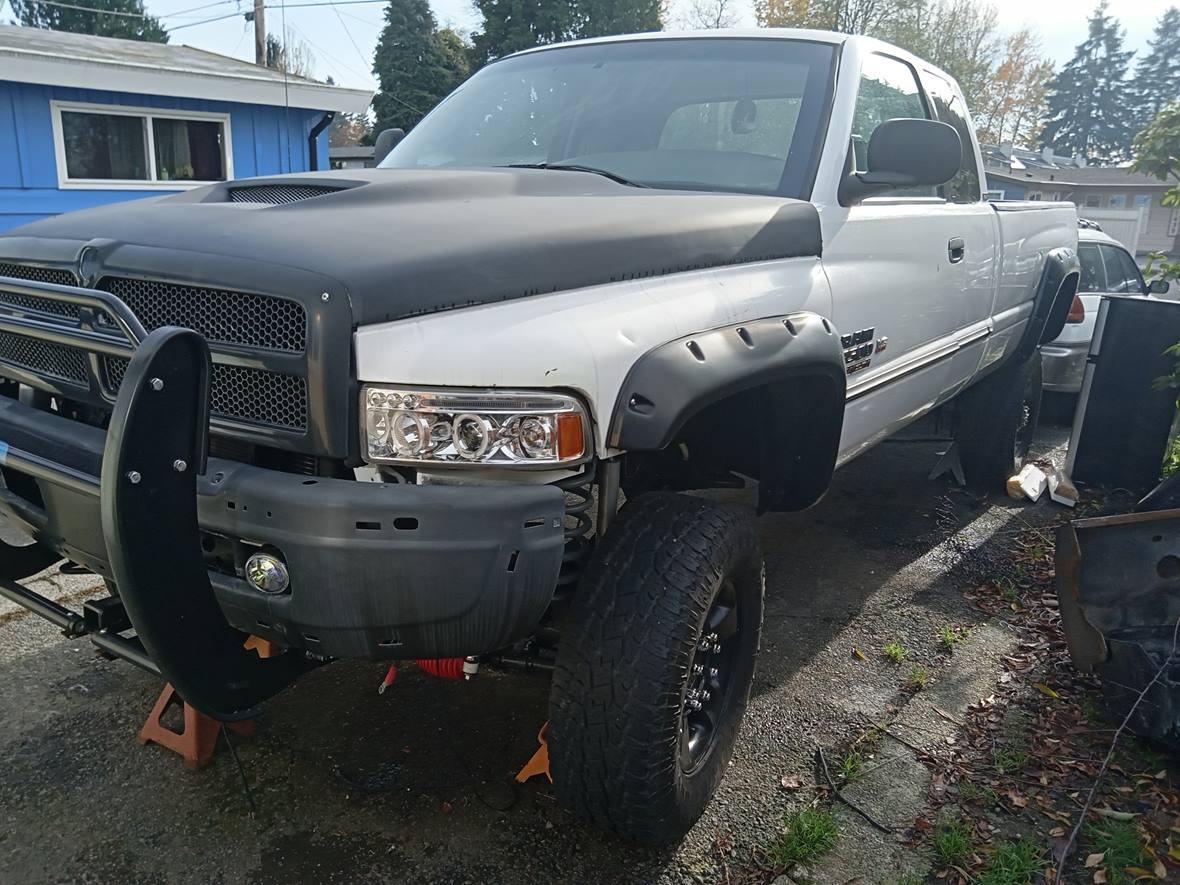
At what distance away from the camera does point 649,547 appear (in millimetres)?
2271

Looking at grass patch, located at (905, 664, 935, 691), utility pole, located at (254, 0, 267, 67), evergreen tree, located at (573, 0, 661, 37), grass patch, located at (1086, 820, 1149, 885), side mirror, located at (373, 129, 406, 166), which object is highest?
evergreen tree, located at (573, 0, 661, 37)

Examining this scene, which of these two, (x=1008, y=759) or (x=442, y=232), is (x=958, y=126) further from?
(x=442, y=232)

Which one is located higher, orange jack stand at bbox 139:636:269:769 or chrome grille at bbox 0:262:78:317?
chrome grille at bbox 0:262:78:317

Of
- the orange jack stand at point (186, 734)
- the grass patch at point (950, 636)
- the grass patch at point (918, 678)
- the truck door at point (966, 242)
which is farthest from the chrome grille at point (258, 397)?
the truck door at point (966, 242)

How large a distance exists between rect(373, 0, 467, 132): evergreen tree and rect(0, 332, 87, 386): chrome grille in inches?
1206

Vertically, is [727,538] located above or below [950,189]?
below

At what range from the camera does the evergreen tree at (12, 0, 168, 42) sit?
30.2 m

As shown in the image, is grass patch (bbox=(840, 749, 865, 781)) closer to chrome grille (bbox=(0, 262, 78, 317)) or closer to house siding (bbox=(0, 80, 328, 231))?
chrome grille (bbox=(0, 262, 78, 317))

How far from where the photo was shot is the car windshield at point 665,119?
10.4 ft

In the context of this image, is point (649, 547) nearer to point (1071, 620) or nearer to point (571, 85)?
point (1071, 620)

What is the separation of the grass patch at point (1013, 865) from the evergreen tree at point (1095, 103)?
2898 inches

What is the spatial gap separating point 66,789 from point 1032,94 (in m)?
52.2

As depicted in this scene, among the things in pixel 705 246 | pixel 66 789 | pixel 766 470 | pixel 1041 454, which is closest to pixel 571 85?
pixel 705 246

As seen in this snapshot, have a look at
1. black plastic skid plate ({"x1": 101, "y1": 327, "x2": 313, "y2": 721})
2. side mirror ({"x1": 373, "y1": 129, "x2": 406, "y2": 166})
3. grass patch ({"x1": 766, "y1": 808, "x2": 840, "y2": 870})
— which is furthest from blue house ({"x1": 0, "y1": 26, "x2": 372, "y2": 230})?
grass patch ({"x1": 766, "y1": 808, "x2": 840, "y2": 870})
